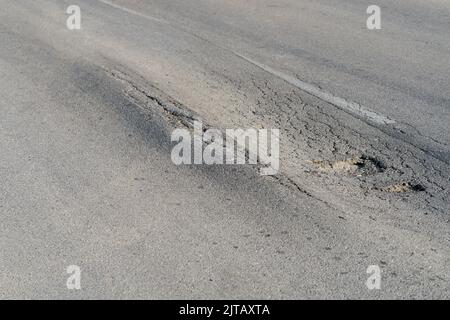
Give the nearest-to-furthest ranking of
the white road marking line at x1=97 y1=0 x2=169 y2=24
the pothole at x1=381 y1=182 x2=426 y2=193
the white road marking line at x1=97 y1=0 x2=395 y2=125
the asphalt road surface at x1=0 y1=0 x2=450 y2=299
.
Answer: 1. the asphalt road surface at x1=0 y1=0 x2=450 y2=299
2. the pothole at x1=381 y1=182 x2=426 y2=193
3. the white road marking line at x1=97 y1=0 x2=395 y2=125
4. the white road marking line at x1=97 y1=0 x2=169 y2=24

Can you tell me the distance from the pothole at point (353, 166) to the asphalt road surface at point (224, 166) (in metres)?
0.02

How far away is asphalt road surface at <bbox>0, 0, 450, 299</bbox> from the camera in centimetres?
477

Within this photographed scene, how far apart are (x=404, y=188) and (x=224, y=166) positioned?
5.34ft

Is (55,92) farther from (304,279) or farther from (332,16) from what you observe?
(332,16)

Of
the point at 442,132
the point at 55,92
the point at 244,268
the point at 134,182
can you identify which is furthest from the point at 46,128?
the point at 442,132

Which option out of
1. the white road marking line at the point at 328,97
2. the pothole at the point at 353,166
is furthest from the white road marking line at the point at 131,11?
the pothole at the point at 353,166

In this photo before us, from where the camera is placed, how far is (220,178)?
6148 millimetres

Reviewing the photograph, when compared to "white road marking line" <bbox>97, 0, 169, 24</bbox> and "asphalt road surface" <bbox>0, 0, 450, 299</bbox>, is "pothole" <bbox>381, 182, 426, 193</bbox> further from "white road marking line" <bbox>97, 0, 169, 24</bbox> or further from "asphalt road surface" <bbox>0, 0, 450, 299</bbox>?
"white road marking line" <bbox>97, 0, 169, 24</bbox>

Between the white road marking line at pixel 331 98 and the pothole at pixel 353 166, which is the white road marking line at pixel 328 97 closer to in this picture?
the white road marking line at pixel 331 98

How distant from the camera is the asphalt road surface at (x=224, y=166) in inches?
188

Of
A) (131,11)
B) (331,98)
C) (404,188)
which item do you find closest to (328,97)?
(331,98)

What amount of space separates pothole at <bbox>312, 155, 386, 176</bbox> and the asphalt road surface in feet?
0.06

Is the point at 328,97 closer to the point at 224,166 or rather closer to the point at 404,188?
the point at 224,166

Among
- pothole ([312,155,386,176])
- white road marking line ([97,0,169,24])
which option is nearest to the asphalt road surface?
pothole ([312,155,386,176])
